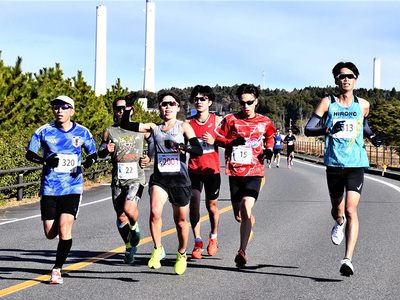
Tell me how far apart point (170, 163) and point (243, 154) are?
3.18 ft

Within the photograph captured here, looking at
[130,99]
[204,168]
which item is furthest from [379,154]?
[130,99]

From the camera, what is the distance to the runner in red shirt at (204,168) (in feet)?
25.7

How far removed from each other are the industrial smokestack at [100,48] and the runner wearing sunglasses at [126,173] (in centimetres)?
5903

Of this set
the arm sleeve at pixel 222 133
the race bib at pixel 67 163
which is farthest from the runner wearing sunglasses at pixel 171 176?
the race bib at pixel 67 163

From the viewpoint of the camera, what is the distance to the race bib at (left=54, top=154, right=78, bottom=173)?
21.4ft

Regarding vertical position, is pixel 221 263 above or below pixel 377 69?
below

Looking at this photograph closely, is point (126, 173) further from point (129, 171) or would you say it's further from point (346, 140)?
point (346, 140)

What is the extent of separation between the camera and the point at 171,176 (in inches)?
268

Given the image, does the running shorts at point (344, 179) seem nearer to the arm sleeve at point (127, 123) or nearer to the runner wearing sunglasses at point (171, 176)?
the runner wearing sunglasses at point (171, 176)

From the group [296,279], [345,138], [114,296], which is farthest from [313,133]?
[114,296]

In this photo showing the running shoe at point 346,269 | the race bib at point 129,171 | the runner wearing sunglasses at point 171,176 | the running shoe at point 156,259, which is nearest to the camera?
the running shoe at point 346,269

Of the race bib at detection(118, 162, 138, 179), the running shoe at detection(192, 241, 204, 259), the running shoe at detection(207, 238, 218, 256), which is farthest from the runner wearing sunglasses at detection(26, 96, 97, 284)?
the running shoe at detection(207, 238, 218, 256)

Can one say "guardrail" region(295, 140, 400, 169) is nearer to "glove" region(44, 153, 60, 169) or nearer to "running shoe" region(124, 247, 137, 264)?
"running shoe" region(124, 247, 137, 264)

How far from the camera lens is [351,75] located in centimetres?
689
